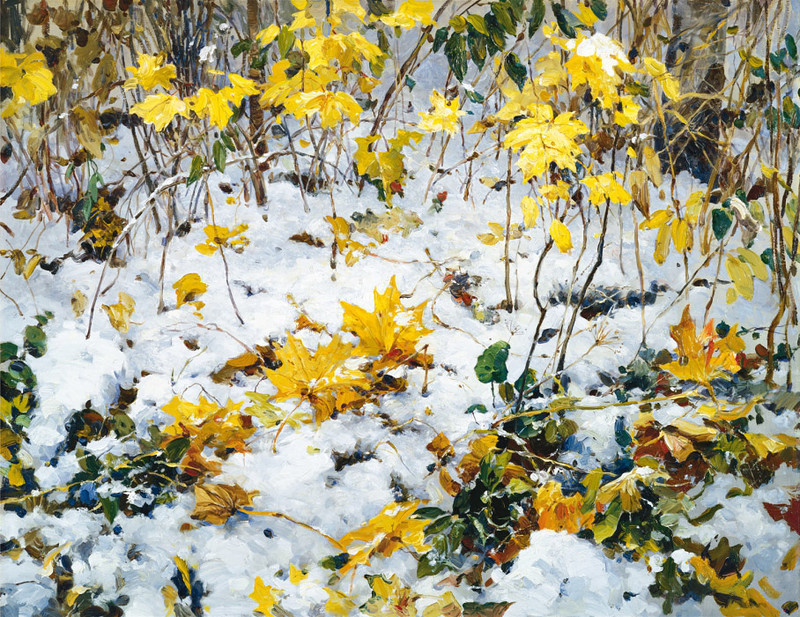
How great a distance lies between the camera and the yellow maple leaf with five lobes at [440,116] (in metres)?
1.12

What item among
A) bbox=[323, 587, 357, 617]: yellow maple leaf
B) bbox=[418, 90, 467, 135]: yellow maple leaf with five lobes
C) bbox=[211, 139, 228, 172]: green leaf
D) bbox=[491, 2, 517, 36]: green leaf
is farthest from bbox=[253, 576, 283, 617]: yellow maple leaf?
bbox=[491, 2, 517, 36]: green leaf

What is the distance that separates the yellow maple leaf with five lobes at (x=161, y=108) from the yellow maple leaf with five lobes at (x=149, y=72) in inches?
1.8

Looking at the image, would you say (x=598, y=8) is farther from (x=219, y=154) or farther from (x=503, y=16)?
(x=219, y=154)

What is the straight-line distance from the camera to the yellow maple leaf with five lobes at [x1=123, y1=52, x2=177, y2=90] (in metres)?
1.09

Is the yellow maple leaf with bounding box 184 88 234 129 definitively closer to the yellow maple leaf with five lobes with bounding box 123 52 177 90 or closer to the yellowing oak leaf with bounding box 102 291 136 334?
the yellow maple leaf with five lobes with bounding box 123 52 177 90

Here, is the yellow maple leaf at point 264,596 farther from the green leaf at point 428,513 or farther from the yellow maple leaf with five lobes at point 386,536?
the green leaf at point 428,513

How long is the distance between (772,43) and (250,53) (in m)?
0.87

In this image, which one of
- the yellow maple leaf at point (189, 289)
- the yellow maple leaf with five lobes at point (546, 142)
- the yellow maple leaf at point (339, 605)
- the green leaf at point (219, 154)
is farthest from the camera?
the yellow maple leaf at point (189, 289)

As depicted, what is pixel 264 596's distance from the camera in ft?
2.79

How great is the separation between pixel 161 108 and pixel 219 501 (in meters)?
0.62

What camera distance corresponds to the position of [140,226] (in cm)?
129

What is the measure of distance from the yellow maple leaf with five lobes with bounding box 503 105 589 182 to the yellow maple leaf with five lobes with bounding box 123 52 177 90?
1.90 feet

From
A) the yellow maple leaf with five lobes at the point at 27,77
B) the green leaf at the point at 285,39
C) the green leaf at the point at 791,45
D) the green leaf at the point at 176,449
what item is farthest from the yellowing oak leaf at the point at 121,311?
the green leaf at the point at 791,45

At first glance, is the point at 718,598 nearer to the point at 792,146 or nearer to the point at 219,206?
the point at 792,146
